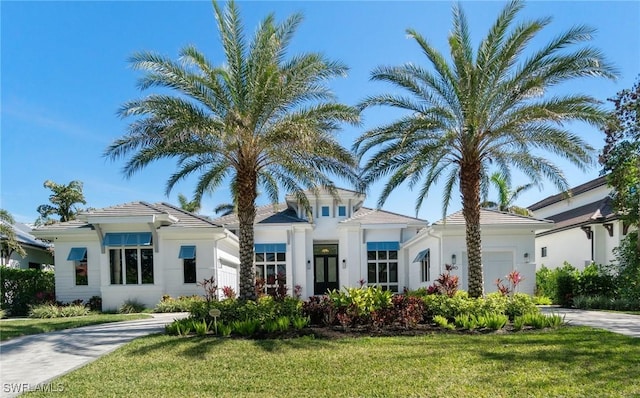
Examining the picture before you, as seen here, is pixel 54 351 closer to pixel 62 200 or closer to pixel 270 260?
pixel 270 260

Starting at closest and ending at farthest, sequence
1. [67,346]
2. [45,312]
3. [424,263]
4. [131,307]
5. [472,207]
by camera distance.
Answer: [67,346], [472,207], [45,312], [131,307], [424,263]

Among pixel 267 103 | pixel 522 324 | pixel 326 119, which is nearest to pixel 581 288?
pixel 522 324

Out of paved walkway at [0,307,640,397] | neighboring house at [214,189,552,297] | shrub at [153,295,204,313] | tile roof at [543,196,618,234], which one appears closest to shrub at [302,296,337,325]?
paved walkway at [0,307,640,397]

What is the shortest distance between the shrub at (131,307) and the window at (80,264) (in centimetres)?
294

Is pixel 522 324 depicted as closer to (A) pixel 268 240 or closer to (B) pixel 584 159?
(B) pixel 584 159

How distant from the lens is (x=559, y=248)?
25.0 meters

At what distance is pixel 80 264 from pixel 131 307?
4.04 meters

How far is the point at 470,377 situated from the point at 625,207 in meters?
14.8

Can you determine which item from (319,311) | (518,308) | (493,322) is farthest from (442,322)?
(319,311)

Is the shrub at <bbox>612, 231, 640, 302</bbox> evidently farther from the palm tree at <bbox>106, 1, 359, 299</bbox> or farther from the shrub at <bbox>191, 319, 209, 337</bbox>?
the shrub at <bbox>191, 319, 209, 337</bbox>

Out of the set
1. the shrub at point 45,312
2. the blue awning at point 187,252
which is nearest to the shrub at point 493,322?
the blue awning at point 187,252

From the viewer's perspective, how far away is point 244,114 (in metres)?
11.9

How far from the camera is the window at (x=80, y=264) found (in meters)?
20.0

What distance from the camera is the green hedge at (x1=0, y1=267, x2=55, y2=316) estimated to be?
1973cm
